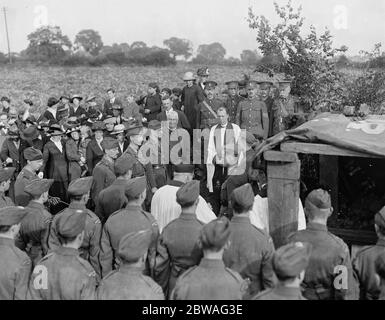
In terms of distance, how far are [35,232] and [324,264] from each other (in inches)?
112

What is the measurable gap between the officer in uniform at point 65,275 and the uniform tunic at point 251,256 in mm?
1168

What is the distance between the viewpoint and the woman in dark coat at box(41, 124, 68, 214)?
8406 millimetres

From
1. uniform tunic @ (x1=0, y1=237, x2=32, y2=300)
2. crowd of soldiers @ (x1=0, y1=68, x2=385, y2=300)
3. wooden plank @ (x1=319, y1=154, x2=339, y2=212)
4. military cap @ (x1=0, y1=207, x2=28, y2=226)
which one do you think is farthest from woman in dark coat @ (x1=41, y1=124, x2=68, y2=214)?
uniform tunic @ (x1=0, y1=237, x2=32, y2=300)

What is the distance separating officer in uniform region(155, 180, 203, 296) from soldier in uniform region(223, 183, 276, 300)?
13.3 inches

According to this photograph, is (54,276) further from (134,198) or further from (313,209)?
(313,209)

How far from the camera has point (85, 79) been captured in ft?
110

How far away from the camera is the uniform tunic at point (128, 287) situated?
3805 mm

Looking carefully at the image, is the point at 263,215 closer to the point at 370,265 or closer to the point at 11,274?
the point at 370,265

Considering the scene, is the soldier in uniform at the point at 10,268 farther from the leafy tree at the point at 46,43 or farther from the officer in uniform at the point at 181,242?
the leafy tree at the point at 46,43

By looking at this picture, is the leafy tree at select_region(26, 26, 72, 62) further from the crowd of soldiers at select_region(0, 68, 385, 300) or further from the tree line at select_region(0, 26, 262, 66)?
the crowd of soldiers at select_region(0, 68, 385, 300)

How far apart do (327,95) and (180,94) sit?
13.0 feet

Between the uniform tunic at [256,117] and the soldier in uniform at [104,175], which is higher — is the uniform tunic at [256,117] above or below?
above

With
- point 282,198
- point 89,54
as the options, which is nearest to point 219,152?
point 282,198

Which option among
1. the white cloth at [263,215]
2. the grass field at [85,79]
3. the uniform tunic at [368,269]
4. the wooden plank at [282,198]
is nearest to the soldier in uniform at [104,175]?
the white cloth at [263,215]
